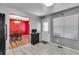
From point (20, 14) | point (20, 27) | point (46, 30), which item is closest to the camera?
point (20, 14)

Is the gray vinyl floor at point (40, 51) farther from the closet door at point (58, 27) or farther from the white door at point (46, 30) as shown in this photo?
the white door at point (46, 30)

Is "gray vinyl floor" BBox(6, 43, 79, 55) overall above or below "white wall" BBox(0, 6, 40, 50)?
below

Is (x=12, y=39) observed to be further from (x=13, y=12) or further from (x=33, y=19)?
(x=13, y=12)

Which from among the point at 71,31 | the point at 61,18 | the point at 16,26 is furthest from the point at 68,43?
the point at 16,26

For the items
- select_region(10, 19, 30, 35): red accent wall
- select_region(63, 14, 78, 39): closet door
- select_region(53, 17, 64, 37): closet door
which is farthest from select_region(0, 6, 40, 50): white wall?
select_region(10, 19, 30, 35): red accent wall

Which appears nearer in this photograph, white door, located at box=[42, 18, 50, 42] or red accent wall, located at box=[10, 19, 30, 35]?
white door, located at box=[42, 18, 50, 42]

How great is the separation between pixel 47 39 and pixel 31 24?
73.8 inches

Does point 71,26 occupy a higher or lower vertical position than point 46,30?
higher

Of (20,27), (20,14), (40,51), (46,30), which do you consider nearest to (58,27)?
(46,30)

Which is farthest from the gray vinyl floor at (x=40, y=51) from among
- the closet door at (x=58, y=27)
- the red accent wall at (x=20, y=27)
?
the red accent wall at (x=20, y=27)

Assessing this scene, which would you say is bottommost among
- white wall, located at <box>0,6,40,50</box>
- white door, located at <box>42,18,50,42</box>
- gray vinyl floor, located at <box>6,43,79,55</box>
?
gray vinyl floor, located at <box>6,43,79,55</box>

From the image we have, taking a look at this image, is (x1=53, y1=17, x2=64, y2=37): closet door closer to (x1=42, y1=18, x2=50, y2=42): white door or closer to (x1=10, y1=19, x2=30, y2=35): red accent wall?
(x1=42, y1=18, x2=50, y2=42): white door

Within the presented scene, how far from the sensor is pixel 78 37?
4.25m

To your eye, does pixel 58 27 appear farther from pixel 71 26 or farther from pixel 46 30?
pixel 46 30
